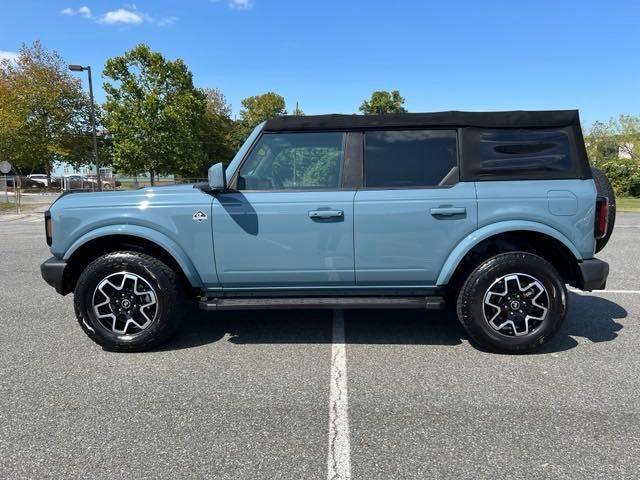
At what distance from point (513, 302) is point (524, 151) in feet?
4.08

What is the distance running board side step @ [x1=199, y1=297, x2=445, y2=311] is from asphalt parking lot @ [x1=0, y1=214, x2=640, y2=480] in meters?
0.41

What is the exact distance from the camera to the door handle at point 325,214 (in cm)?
374

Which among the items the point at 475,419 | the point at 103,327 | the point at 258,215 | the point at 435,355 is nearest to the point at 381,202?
the point at 258,215

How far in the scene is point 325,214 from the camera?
12.3ft

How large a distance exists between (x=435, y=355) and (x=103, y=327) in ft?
9.06

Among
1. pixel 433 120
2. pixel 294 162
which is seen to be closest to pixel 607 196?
pixel 433 120

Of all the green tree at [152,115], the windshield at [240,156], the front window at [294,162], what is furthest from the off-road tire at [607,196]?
the green tree at [152,115]

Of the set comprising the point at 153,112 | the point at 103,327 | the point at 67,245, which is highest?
→ the point at 153,112

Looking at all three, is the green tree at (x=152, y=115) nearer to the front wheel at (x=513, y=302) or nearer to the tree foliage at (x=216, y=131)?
the tree foliage at (x=216, y=131)

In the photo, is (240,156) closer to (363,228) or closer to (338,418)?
(363,228)

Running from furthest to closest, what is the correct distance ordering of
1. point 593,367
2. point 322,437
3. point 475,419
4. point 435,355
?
point 435,355, point 593,367, point 475,419, point 322,437

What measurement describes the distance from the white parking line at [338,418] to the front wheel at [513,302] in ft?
3.57

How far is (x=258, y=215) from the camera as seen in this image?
379 cm

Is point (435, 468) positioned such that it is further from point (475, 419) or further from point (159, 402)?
point (159, 402)
